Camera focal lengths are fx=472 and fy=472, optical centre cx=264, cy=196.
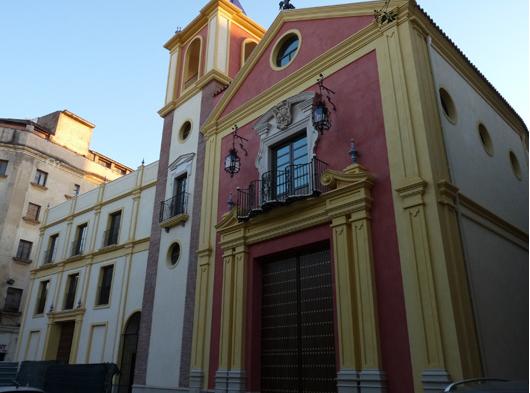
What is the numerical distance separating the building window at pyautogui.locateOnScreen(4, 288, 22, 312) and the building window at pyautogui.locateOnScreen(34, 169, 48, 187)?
23.3ft

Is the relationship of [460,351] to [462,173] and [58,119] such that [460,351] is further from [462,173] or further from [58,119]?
[58,119]

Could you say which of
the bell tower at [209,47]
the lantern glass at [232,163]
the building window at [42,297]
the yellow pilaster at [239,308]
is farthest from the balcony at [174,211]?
the building window at [42,297]

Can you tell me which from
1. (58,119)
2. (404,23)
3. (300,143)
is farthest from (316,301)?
(58,119)

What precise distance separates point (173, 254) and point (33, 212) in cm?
1949

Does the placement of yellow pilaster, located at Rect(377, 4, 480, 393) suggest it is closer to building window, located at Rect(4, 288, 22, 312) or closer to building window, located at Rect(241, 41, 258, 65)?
building window, located at Rect(241, 41, 258, 65)

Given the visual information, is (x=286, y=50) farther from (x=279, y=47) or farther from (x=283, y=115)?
(x=283, y=115)

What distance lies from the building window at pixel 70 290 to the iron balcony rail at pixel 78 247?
108 centimetres

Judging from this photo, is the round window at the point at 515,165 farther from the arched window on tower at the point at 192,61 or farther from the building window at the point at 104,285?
the building window at the point at 104,285

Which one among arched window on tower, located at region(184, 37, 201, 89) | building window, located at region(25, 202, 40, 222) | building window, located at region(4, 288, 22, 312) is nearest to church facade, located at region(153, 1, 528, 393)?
arched window on tower, located at region(184, 37, 201, 89)

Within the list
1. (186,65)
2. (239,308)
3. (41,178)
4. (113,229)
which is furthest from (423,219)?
(41,178)

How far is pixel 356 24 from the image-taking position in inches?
473

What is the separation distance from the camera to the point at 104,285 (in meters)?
20.2

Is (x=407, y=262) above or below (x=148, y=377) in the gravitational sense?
above

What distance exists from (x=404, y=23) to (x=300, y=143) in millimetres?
3811
